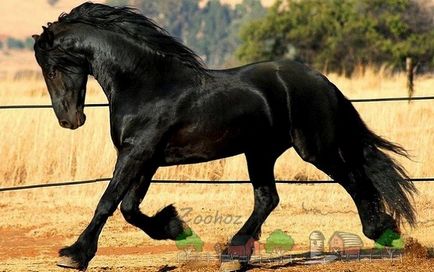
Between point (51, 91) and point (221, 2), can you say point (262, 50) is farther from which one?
point (221, 2)

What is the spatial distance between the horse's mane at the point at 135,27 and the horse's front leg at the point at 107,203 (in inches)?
30.6

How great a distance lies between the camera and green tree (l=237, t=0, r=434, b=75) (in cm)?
4219

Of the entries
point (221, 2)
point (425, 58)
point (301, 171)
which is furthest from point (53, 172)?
point (221, 2)

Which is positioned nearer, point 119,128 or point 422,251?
point 119,128

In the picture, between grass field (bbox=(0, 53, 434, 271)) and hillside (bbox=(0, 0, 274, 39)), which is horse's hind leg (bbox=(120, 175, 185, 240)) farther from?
hillside (bbox=(0, 0, 274, 39))

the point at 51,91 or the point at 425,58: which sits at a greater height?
the point at 425,58

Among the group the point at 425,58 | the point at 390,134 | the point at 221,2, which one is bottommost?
the point at 390,134

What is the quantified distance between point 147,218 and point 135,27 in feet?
4.43

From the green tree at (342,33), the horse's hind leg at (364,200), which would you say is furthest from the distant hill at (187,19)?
the horse's hind leg at (364,200)

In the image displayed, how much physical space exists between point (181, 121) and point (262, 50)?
1608 inches

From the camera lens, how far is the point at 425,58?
43406 mm

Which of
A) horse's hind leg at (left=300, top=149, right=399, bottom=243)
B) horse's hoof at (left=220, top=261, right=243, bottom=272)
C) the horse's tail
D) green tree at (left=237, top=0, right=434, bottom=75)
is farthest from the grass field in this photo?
green tree at (left=237, top=0, right=434, bottom=75)

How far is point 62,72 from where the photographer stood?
20.6 feet

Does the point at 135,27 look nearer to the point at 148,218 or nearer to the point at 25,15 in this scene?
the point at 148,218
